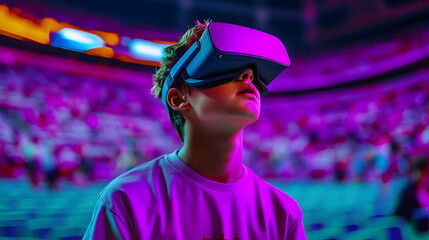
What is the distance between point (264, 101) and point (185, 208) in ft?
30.8

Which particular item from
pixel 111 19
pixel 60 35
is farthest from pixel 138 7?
pixel 60 35

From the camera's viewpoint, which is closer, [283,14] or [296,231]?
[296,231]

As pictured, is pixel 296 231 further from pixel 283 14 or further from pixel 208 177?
pixel 283 14

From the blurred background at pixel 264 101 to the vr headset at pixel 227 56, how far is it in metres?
3.07

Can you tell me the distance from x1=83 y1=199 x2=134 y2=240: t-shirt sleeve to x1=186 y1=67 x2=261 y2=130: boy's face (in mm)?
237

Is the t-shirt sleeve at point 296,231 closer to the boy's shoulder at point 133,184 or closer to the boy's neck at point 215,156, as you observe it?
the boy's neck at point 215,156

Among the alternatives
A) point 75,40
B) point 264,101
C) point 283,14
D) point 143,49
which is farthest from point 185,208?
point 264,101

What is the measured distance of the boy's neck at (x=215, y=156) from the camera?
0.67 metres

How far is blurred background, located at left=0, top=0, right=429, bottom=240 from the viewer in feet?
16.7

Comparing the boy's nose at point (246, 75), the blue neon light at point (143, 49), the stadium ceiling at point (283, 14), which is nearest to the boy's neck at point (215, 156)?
the boy's nose at point (246, 75)

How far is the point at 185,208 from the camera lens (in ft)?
2.01

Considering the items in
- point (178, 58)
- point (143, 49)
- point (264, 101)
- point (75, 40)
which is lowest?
point (178, 58)

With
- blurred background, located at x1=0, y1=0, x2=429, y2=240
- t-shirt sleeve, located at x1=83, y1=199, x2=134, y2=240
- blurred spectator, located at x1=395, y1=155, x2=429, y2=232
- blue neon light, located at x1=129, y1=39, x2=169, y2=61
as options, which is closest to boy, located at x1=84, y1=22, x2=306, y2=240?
t-shirt sleeve, located at x1=83, y1=199, x2=134, y2=240

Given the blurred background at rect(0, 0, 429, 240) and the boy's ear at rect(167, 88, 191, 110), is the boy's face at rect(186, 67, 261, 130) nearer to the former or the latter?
the boy's ear at rect(167, 88, 191, 110)
